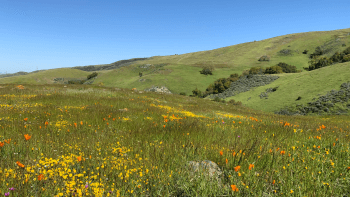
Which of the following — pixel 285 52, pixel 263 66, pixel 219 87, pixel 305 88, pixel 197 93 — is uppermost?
pixel 285 52

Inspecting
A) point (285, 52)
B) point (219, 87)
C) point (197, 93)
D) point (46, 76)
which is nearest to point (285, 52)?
point (285, 52)

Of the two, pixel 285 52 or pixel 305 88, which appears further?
pixel 285 52

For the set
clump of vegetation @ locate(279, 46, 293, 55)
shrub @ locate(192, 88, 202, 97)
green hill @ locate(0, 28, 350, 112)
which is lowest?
shrub @ locate(192, 88, 202, 97)

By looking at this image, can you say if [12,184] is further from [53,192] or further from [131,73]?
[131,73]

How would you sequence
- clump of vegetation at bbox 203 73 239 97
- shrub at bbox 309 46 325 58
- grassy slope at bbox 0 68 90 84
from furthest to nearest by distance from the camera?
grassy slope at bbox 0 68 90 84 < shrub at bbox 309 46 325 58 < clump of vegetation at bbox 203 73 239 97

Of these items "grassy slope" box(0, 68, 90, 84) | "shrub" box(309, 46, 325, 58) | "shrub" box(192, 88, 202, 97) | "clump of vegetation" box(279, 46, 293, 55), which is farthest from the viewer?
"grassy slope" box(0, 68, 90, 84)

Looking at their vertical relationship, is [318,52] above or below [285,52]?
Answer: below

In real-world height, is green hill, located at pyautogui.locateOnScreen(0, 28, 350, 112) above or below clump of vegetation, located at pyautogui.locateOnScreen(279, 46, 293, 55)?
below

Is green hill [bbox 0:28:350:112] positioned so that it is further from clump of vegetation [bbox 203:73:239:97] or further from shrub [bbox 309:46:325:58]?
clump of vegetation [bbox 203:73:239:97]

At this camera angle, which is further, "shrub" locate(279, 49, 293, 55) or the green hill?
"shrub" locate(279, 49, 293, 55)

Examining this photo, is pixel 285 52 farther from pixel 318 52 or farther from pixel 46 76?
pixel 46 76

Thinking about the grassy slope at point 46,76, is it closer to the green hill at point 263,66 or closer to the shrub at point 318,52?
the green hill at point 263,66

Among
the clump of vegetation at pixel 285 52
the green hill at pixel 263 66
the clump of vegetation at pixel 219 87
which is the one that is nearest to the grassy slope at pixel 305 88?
the green hill at pixel 263 66

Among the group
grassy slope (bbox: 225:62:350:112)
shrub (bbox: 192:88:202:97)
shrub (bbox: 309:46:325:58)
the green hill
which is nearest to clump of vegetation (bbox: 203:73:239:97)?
shrub (bbox: 192:88:202:97)
